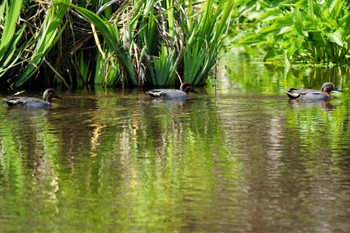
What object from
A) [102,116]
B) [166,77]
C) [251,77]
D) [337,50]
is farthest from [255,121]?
[337,50]

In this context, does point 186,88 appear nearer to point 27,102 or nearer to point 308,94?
point 308,94

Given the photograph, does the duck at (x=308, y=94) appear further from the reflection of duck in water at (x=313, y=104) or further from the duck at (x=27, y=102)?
the duck at (x=27, y=102)

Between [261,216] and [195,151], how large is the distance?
7.48ft

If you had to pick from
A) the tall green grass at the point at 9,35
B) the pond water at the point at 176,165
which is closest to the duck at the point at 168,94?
the pond water at the point at 176,165

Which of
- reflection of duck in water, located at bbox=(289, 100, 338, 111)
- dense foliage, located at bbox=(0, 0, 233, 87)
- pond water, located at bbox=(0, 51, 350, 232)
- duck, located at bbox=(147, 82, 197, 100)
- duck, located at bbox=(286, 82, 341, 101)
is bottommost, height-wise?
pond water, located at bbox=(0, 51, 350, 232)

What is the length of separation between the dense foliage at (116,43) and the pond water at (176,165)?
831 millimetres

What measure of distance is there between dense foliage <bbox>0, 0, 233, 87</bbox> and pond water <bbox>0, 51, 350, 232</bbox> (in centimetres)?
83

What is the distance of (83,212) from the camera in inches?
260

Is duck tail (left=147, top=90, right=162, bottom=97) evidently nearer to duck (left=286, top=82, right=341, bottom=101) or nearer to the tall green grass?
duck (left=286, top=82, right=341, bottom=101)

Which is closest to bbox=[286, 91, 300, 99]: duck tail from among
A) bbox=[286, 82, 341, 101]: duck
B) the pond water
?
bbox=[286, 82, 341, 101]: duck

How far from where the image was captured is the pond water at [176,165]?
6.48 metres

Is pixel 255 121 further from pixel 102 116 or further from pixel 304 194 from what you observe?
pixel 304 194

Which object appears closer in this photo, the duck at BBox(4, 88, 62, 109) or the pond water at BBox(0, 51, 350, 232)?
the pond water at BBox(0, 51, 350, 232)

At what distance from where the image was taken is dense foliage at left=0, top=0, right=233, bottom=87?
505 inches
